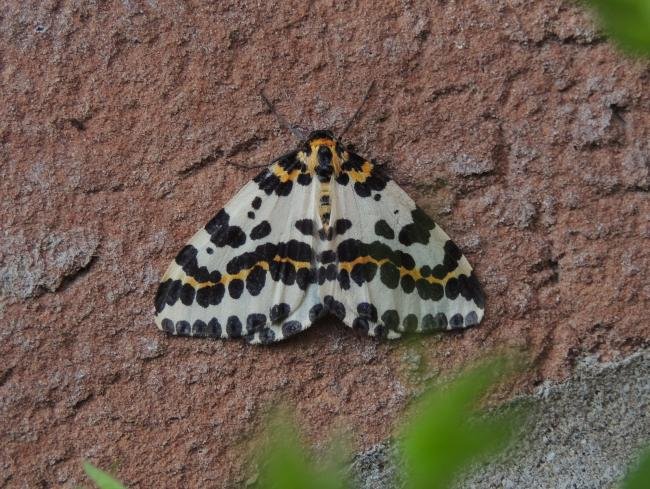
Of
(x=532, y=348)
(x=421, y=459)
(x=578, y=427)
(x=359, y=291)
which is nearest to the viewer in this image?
(x=421, y=459)

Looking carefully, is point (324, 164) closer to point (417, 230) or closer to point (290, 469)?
point (417, 230)

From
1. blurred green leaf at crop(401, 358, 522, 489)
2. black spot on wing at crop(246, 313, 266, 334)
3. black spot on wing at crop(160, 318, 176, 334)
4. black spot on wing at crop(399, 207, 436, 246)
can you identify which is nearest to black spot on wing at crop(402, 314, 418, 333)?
black spot on wing at crop(399, 207, 436, 246)

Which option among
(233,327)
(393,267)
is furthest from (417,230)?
(233,327)

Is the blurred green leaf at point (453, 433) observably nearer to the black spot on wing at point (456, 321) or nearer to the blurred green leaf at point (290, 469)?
the blurred green leaf at point (290, 469)

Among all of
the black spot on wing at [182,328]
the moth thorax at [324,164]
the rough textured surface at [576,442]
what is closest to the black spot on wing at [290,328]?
the black spot on wing at [182,328]

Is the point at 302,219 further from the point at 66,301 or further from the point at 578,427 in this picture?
the point at 578,427

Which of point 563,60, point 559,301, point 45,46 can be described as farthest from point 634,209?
point 45,46
